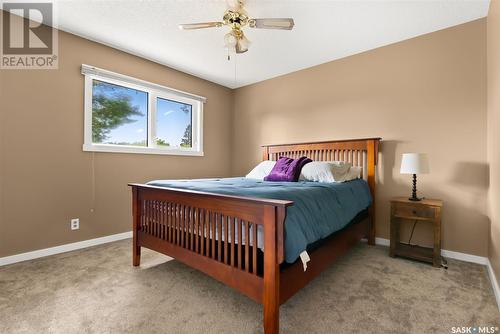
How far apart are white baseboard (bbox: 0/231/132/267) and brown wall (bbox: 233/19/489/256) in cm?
286

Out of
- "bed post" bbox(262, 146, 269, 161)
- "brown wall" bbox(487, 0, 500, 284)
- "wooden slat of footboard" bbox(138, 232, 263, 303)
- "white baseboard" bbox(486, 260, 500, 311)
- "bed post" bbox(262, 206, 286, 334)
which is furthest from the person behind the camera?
"bed post" bbox(262, 146, 269, 161)

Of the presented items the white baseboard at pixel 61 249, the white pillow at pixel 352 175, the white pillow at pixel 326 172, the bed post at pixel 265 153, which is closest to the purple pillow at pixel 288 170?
the white pillow at pixel 326 172

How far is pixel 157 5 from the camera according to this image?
2223mm

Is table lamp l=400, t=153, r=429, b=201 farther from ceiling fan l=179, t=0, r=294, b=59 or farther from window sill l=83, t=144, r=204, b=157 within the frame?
window sill l=83, t=144, r=204, b=157

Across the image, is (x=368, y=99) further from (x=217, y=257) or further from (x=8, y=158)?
(x=8, y=158)

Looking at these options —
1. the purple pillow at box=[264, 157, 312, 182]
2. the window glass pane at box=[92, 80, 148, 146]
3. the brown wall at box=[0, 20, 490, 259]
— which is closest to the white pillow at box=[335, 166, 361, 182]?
the brown wall at box=[0, 20, 490, 259]

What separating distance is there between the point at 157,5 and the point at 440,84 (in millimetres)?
2979

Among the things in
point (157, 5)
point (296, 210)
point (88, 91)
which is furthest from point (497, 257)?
point (88, 91)

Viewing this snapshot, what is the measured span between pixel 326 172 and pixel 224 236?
4.93 ft

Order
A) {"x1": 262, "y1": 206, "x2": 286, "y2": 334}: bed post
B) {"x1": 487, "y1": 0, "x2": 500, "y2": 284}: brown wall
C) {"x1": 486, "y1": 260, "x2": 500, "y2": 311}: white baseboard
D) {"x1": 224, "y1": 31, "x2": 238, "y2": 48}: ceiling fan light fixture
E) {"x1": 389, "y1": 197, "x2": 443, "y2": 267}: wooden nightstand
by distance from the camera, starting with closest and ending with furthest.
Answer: {"x1": 262, "y1": 206, "x2": 286, "y2": 334}: bed post
{"x1": 486, "y1": 260, "x2": 500, "y2": 311}: white baseboard
{"x1": 487, "y1": 0, "x2": 500, "y2": 284}: brown wall
{"x1": 224, "y1": 31, "x2": 238, "y2": 48}: ceiling fan light fixture
{"x1": 389, "y1": 197, "x2": 443, "y2": 267}: wooden nightstand

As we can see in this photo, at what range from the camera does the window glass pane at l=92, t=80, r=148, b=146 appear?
9.81 ft

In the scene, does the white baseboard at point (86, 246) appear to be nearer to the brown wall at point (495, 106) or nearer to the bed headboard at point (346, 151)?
the brown wall at point (495, 106)

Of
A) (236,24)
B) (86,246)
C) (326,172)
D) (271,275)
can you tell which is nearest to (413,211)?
(326,172)

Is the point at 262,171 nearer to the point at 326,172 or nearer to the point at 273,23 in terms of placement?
the point at 326,172
